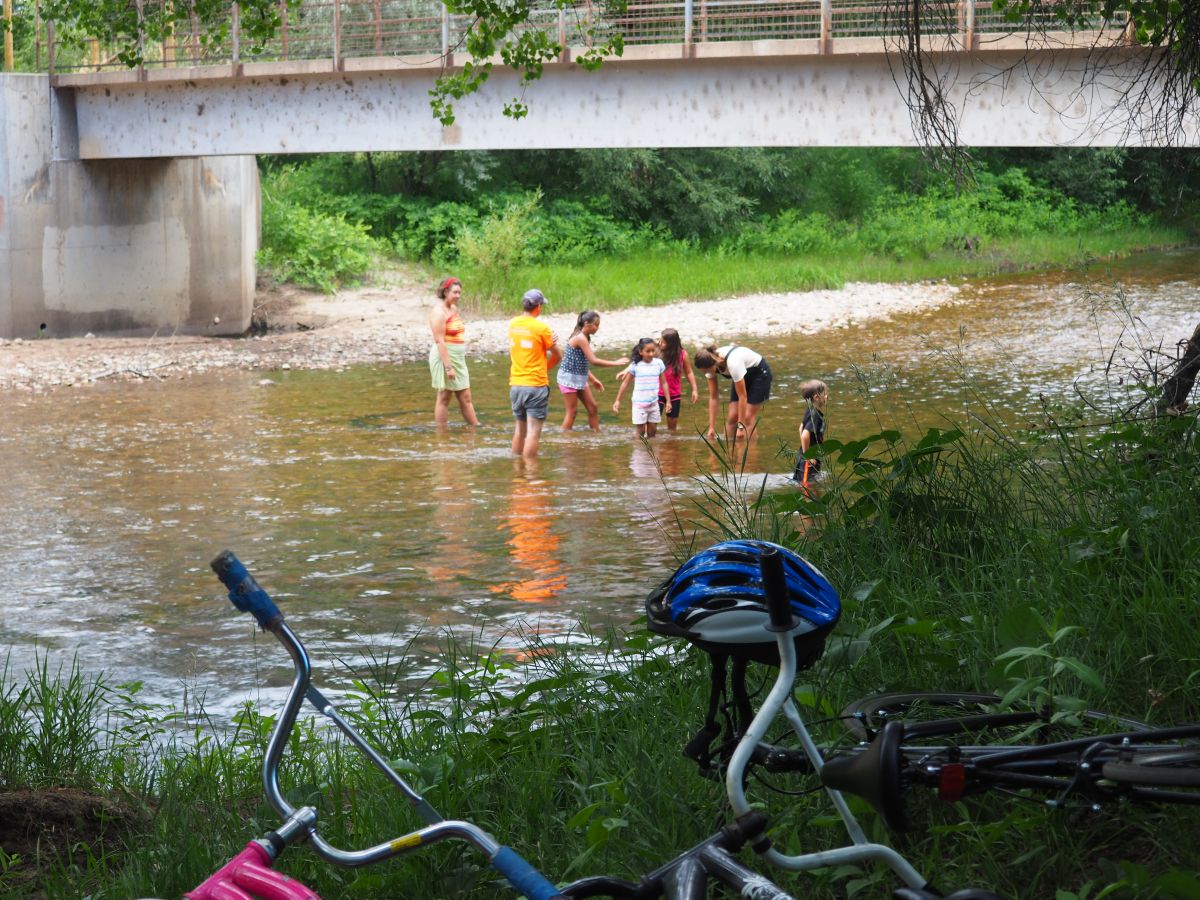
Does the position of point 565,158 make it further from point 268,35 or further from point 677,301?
point 268,35

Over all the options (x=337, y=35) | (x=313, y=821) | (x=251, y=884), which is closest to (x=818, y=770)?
(x=313, y=821)

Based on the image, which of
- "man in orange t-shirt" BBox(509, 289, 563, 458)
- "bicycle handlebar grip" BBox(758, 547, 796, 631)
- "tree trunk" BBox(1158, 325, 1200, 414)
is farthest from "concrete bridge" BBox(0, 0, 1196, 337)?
"bicycle handlebar grip" BBox(758, 547, 796, 631)

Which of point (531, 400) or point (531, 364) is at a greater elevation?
point (531, 364)

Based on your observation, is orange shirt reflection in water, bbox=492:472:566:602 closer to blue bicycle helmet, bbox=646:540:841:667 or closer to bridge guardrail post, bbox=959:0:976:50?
blue bicycle helmet, bbox=646:540:841:667

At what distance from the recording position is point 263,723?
19.4 ft

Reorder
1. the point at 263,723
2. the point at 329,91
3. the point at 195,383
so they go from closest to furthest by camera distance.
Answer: the point at 263,723 < the point at 195,383 < the point at 329,91

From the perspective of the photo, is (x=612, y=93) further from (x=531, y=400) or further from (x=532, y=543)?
(x=532, y=543)

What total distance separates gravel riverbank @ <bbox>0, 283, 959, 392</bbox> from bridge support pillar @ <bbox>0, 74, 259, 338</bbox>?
0.73m

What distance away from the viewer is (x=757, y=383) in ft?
50.2

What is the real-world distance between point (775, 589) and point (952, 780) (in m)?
0.53

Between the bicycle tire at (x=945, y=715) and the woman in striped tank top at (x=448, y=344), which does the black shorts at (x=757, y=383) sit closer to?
the woman in striped tank top at (x=448, y=344)

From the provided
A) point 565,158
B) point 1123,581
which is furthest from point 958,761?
point 565,158

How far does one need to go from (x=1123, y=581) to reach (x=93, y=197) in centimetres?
2732

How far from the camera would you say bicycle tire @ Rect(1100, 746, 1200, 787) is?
237cm
